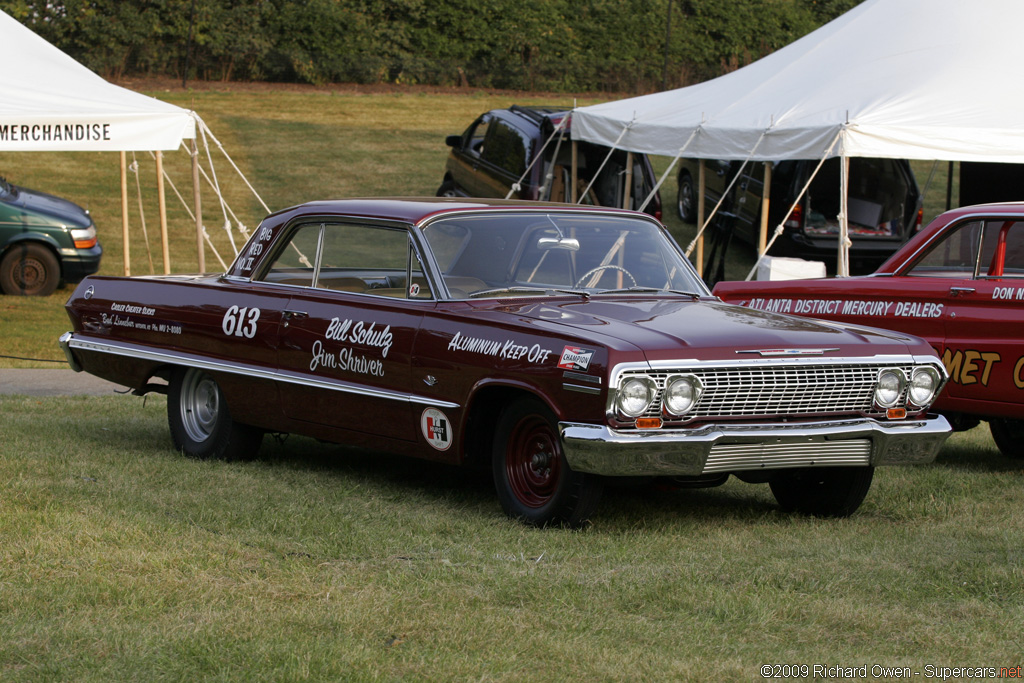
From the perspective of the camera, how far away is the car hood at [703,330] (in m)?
5.39

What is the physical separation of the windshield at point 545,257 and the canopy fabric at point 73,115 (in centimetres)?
640

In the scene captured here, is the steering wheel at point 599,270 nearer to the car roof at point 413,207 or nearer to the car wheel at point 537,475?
the car roof at point 413,207

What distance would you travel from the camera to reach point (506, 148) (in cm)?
1742

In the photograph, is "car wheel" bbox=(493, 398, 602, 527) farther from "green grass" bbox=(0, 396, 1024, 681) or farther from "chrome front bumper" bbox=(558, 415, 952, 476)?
"chrome front bumper" bbox=(558, 415, 952, 476)

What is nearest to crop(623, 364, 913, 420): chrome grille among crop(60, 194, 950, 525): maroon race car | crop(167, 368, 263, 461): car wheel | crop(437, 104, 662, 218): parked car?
crop(60, 194, 950, 525): maroon race car

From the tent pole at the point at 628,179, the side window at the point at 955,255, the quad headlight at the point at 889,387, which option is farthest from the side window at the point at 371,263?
the tent pole at the point at 628,179

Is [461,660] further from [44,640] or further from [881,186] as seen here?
[881,186]

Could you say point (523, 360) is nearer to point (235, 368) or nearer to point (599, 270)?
point (599, 270)

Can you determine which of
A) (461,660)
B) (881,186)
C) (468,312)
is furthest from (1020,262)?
(881,186)

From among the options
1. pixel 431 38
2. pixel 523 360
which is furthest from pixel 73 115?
pixel 431 38

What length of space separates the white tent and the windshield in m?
5.58

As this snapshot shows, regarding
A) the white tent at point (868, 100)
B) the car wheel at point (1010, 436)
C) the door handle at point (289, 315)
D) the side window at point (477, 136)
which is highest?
the white tent at point (868, 100)

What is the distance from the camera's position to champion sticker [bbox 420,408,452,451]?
597 centimetres

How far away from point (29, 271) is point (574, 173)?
673cm
